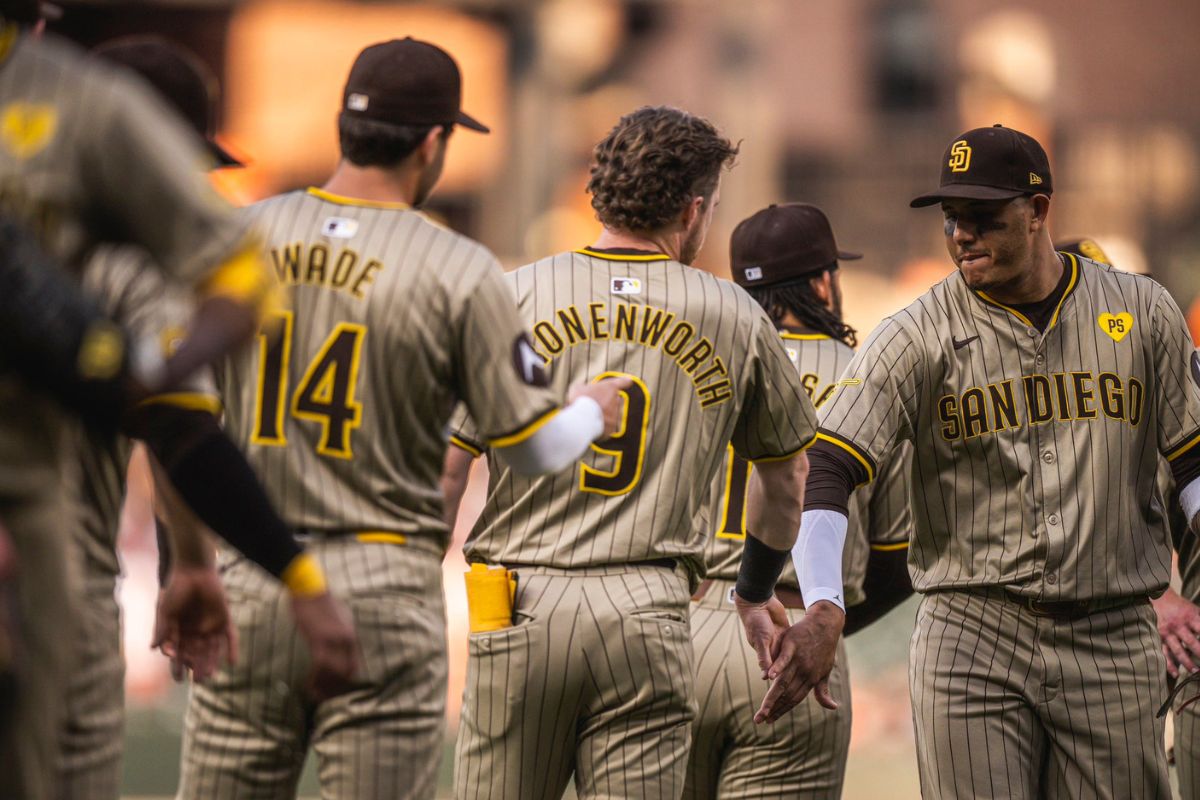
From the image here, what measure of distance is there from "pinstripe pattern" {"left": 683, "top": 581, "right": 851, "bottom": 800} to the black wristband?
0.40 meters

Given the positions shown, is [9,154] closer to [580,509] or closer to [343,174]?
[343,174]

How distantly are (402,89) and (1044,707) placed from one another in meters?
2.46

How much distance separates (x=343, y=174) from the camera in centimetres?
410

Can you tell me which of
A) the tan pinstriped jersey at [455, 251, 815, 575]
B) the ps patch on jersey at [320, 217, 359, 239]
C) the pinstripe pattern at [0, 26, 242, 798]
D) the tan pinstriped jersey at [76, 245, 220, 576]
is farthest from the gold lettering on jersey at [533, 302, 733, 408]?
the pinstripe pattern at [0, 26, 242, 798]

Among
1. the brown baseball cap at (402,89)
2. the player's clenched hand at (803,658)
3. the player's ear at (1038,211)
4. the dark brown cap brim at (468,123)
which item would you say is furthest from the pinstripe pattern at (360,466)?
the player's ear at (1038,211)

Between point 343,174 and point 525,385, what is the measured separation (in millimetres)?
653

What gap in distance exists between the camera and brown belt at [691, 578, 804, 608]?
5664 mm

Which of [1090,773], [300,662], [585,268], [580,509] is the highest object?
[585,268]

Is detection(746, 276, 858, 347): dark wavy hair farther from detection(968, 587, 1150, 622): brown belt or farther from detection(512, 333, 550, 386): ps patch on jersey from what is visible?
detection(512, 333, 550, 386): ps patch on jersey

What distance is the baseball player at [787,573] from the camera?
551 cm

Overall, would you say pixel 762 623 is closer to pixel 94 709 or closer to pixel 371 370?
pixel 371 370

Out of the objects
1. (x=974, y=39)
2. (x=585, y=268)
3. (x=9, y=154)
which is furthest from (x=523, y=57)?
Result: (x=9, y=154)

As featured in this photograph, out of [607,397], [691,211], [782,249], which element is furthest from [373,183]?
[782,249]

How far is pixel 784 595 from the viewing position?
569cm
